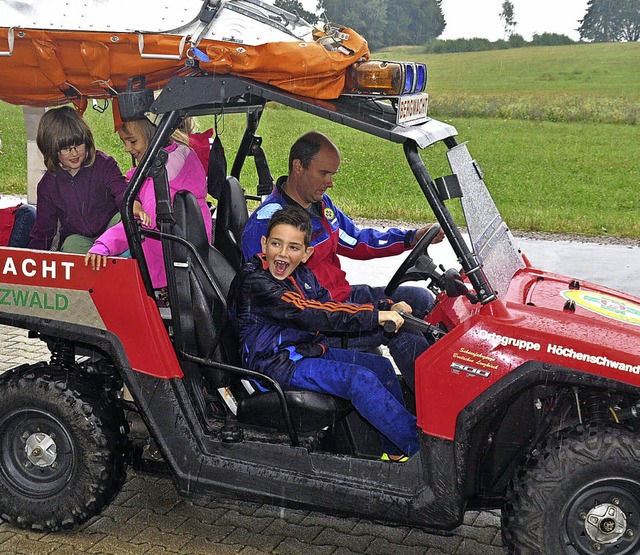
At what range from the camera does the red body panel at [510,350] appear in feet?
10.6

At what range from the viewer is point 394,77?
3352 millimetres

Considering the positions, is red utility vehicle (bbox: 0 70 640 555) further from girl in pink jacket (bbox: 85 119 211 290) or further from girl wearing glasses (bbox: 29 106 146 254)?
girl wearing glasses (bbox: 29 106 146 254)

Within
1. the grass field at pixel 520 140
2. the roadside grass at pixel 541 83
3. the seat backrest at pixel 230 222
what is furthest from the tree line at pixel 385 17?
the roadside grass at pixel 541 83

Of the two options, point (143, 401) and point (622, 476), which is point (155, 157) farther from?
point (622, 476)

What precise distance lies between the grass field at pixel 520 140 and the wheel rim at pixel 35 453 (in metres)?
1.30

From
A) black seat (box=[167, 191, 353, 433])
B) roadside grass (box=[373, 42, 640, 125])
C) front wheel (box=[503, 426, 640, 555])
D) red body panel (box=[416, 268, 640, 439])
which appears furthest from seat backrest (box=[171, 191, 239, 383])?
roadside grass (box=[373, 42, 640, 125])

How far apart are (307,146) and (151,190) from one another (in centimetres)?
88

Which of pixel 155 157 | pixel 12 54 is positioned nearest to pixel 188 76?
pixel 155 157

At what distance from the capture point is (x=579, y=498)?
3.30 metres

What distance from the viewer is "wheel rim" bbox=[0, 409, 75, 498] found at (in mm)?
3887

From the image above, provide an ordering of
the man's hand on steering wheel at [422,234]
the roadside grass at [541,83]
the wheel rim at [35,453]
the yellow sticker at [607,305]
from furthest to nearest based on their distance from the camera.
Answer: the roadside grass at [541,83], the man's hand on steering wheel at [422,234], the wheel rim at [35,453], the yellow sticker at [607,305]

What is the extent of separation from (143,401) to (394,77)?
1.60m

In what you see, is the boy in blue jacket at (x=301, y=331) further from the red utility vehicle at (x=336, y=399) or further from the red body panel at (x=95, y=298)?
the red body panel at (x=95, y=298)

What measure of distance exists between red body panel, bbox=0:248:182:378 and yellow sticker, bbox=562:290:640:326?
160 cm
